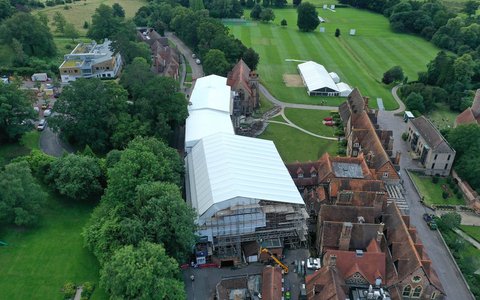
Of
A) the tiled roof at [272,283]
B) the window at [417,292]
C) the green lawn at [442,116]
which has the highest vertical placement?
the tiled roof at [272,283]

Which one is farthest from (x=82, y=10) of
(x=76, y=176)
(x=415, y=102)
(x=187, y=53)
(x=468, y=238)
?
(x=468, y=238)

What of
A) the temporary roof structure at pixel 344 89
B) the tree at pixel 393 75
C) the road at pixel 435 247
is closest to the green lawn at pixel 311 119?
the temporary roof structure at pixel 344 89

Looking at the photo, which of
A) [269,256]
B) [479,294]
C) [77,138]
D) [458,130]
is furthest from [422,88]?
[77,138]

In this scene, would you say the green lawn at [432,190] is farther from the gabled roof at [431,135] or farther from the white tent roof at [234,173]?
the white tent roof at [234,173]

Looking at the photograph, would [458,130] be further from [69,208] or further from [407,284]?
[69,208]

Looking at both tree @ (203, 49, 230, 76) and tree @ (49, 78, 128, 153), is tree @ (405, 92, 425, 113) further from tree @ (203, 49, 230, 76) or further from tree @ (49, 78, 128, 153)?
tree @ (49, 78, 128, 153)

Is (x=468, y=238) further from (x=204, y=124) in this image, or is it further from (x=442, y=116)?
(x=204, y=124)
